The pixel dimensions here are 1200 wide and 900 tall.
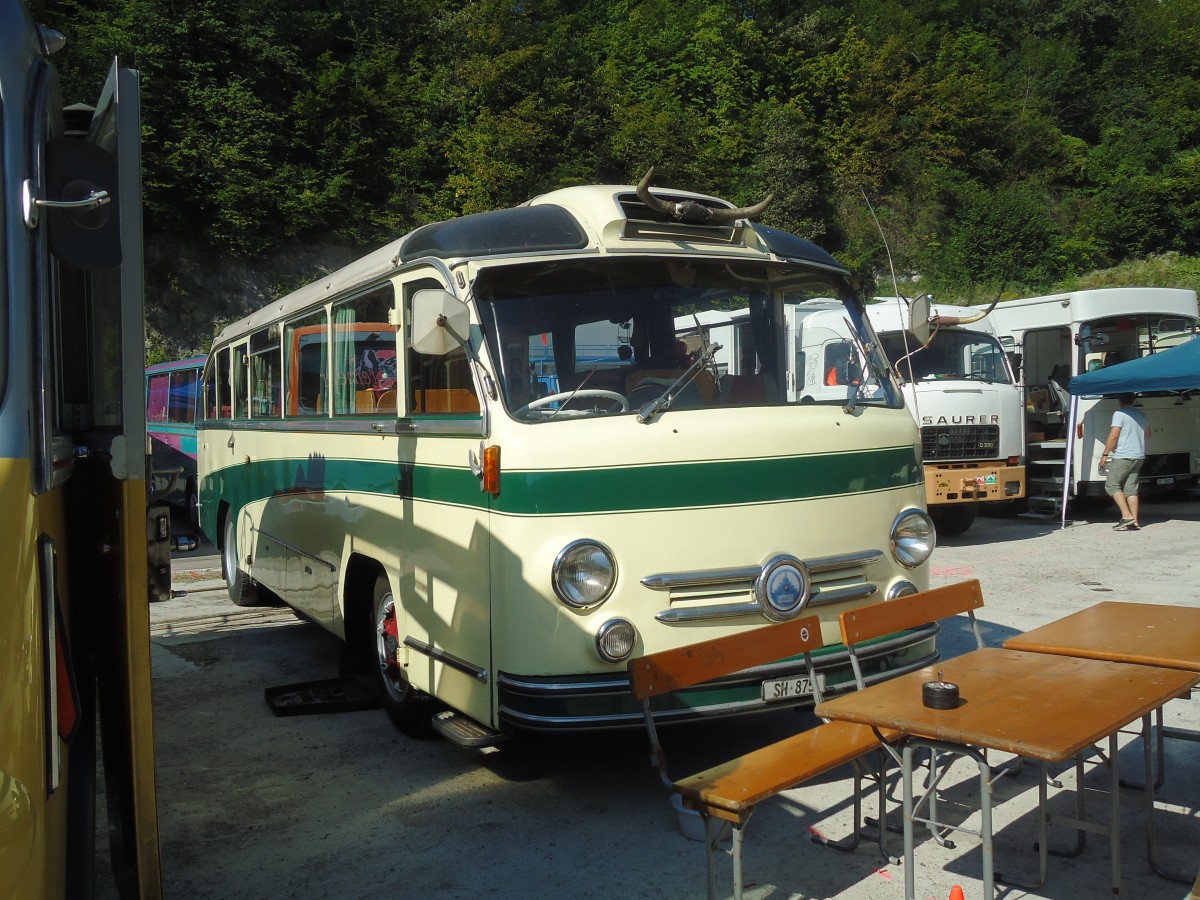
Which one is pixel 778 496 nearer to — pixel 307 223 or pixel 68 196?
pixel 68 196

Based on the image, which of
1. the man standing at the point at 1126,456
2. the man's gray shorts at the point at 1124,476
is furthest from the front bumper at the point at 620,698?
the man's gray shorts at the point at 1124,476

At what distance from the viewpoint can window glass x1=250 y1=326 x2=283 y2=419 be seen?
814cm

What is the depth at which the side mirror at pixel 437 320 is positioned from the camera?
463 centimetres

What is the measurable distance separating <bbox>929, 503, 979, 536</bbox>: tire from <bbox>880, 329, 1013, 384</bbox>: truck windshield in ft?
5.44

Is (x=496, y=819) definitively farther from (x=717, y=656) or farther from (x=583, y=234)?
(x=583, y=234)

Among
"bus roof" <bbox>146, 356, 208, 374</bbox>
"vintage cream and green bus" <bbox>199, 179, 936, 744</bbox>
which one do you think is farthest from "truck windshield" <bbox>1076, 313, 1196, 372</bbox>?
"bus roof" <bbox>146, 356, 208, 374</bbox>

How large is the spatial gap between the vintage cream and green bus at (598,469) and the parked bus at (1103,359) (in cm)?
1027

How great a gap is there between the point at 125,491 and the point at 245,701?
4338 mm

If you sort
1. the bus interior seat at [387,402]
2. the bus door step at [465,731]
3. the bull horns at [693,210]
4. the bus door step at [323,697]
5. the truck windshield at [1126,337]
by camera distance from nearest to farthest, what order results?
the bus door step at [465,731] → the bull horns at [693,210] → the bus interior seat at [387,402] → the bus door step at [323,697] → the truck windshield at [1126,337]

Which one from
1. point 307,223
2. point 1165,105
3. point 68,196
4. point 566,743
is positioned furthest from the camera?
point 1165,105

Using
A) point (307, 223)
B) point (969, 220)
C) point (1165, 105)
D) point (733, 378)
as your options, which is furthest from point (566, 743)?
point (1165, 105)

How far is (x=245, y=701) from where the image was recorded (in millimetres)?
7020

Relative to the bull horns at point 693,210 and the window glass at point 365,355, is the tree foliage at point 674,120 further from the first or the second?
the bull horns at point 693,210

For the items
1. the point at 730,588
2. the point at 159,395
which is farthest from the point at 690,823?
the point at 159,395
